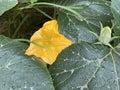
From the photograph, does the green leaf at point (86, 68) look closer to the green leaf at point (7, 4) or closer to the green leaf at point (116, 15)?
the green leaf at point (116, 15)

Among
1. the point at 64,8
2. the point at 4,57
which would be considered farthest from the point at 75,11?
the point at 4,57

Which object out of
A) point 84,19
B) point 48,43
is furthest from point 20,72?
point 84,19

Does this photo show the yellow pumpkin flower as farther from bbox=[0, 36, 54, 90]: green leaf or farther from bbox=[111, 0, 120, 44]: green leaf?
bbox=[111, 0, 120, 44]: green leaf

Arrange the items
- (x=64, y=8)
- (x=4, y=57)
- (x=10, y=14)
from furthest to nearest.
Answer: (x=10, y=14)
(x=64, y=8)
(x=4, y=57)

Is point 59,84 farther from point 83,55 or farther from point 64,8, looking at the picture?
point 64,8

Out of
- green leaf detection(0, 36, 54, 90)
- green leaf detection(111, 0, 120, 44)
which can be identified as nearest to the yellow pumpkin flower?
green leaf detection(0, 36, 54, 90)

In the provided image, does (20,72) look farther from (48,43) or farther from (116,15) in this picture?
(116,15)

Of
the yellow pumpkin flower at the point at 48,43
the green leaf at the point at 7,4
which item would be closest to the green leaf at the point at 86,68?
the yellow pumpkin flower at the point at 48,43
